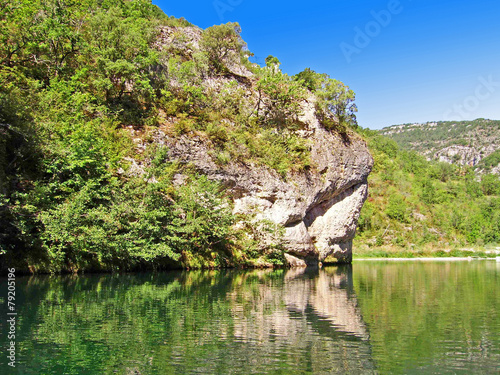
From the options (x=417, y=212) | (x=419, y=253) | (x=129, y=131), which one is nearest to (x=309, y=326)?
(x=129, y=131)

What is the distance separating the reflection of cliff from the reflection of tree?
0.03 m

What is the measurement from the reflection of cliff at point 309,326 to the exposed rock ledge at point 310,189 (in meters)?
17.0

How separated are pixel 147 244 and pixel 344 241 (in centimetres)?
2491

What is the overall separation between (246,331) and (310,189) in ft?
96.9

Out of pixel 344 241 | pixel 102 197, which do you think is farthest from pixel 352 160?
pixel 102 197

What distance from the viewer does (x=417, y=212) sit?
285ft

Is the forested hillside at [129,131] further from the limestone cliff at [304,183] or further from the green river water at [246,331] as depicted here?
the green river water at [246,331]

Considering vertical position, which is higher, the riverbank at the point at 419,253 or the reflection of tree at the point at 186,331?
the reflection of tree at the point at 186,331

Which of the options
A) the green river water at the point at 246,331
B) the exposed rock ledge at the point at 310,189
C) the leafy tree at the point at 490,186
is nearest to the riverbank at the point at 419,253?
the exposed rock ledge at the point at 310,189

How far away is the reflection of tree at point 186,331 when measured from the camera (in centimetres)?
861

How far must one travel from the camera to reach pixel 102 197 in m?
26.7

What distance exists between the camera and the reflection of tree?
861 centimetres

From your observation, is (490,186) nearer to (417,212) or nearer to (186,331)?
(417,212)

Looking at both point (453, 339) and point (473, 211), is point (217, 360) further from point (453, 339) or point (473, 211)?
point (473, 211)
